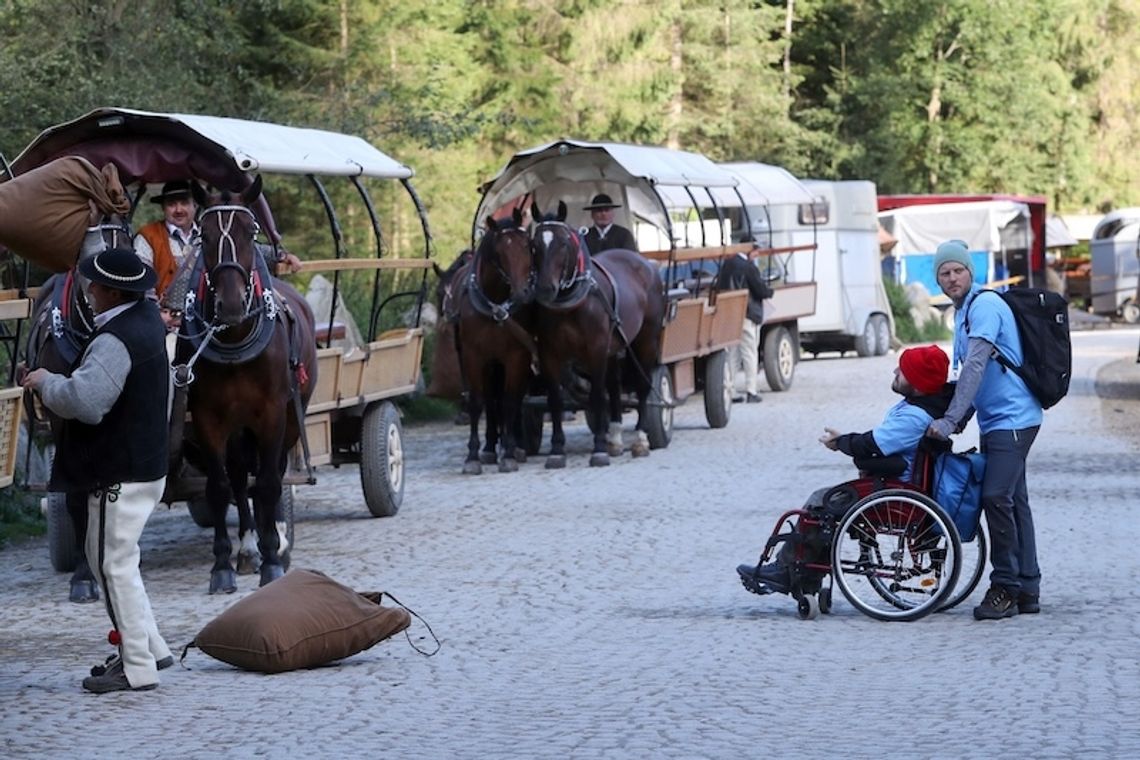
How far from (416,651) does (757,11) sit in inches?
2014

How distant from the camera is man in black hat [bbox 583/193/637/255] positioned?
2092cm

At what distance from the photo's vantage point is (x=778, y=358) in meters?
28.8

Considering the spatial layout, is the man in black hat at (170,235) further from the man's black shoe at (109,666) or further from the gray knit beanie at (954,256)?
the gray knit beanie at (954,256)

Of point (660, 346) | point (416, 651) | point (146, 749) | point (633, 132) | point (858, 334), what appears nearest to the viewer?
point (146, 749)

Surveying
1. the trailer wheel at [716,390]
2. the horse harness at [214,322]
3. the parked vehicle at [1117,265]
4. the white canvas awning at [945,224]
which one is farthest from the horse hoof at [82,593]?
the parked vehicle at [1117,265]

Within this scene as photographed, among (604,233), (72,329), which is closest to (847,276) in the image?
(604,233)

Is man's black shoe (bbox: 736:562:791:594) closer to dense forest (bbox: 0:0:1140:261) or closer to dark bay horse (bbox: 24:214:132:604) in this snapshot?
dark bay horse (bbox: 24:214:132:604)

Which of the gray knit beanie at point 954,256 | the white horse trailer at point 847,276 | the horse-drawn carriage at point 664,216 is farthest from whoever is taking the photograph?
the white horse trailer at point 847,276

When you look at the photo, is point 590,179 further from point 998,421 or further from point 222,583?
point 998,421

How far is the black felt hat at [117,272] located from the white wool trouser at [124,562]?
2.60ft

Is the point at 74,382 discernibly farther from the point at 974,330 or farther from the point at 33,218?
the point at 974,330

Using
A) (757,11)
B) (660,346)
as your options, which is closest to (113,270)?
(660,346)

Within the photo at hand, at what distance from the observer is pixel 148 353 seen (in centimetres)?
862

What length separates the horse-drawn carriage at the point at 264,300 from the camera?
1165cm
